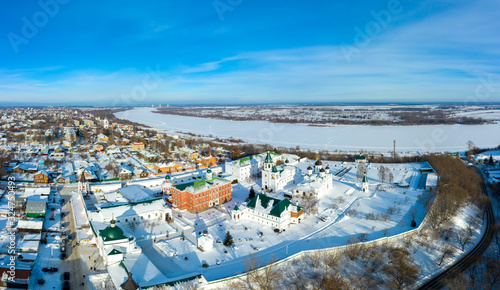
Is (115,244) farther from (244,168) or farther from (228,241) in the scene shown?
(244,168)

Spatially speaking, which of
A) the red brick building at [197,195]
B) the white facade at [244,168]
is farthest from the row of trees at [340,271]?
the white facade at [244,168]

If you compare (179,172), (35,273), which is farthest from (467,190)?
(35,273)

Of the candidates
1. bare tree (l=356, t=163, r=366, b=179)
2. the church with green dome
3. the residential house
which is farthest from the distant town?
bare tree (l=356, t=163, r=366, b=179)

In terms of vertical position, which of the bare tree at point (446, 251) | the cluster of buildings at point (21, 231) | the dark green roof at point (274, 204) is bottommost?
the bare tree at point (446, 251)

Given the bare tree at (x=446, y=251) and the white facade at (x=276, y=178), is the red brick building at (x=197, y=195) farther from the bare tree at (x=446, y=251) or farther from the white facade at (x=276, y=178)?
the bare tree at (x=446, y=251)

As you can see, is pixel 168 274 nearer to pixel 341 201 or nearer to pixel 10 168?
pixel 341 201

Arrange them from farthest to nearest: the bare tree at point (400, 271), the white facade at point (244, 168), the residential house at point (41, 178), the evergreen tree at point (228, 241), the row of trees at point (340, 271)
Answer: the white facade at point (244, 168) < the residential house at point (41, 178) < the evergreen tree at point (228, 241) < the bare tree at point (400, 271) < the row of trees at point (340, 271)

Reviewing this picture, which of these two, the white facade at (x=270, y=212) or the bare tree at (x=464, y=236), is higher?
the white facade at (x=270, y=212)

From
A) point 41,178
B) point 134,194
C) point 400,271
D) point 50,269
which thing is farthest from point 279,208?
point 41,178

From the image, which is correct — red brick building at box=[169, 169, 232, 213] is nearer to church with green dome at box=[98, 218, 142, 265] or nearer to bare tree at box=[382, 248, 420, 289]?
church with green dome at box=[98, 218, 142, 265]
